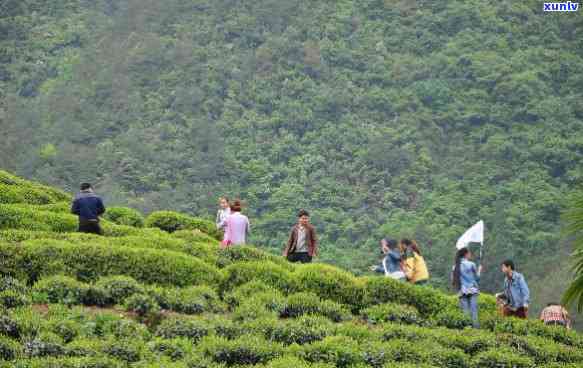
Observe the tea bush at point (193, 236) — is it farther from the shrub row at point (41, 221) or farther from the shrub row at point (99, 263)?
the shrub row at point (99, 263)

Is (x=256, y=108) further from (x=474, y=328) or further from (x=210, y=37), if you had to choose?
(x=474, y=328)

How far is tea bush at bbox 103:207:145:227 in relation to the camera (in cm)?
2488

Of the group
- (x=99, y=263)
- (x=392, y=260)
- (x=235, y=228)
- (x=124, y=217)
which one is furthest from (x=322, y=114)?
(x=99, y=263)

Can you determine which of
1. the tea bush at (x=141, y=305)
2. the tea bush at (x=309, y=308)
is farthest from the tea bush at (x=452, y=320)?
the tea bush at (x=141, y=305)

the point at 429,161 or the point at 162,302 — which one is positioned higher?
the point at 429,161

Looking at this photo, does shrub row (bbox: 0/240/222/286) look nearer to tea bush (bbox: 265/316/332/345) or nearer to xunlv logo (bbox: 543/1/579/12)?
tea bush (bbox: 265/316/332/345)

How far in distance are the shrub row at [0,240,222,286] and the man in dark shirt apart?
7.48 ft

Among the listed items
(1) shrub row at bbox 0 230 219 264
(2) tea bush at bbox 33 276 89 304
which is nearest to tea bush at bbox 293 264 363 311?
(1) shrub row at bbox 0 230 219 264

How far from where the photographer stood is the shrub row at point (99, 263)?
693 inches

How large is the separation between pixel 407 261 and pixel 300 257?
2134 millimetres

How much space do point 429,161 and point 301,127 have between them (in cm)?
1304

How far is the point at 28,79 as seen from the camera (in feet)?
313

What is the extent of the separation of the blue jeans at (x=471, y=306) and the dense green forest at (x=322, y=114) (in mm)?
37990

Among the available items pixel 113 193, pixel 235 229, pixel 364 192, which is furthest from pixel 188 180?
pixel 235 229
